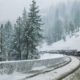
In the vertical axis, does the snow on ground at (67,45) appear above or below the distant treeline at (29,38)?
below

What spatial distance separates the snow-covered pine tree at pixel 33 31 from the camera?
135ft

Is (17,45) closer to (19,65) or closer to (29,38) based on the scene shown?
(29,38)

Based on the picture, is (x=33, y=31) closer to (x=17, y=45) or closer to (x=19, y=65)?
(x=17, y=45)

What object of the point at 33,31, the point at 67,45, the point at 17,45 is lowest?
the point at 67,45

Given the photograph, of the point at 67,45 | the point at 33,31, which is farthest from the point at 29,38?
the point at 67,45

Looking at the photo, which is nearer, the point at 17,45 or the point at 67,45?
the point at 17,45

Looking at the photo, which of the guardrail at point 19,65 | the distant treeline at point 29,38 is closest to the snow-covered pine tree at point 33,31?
the distant treeline at point 29,38

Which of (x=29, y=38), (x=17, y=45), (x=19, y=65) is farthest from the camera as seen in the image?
(x=17, y=45)

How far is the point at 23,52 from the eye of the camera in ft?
142

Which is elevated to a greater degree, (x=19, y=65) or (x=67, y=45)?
(x=19, y=65)

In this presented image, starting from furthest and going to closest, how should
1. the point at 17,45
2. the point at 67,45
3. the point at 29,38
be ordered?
the point at 67,45
the point at 17,45
the point at 29,38

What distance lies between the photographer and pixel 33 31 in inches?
1617

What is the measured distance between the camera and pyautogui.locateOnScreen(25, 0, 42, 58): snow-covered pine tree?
4116cm

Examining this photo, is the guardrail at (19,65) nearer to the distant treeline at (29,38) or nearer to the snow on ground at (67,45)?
the distant treeline at (29,38)
